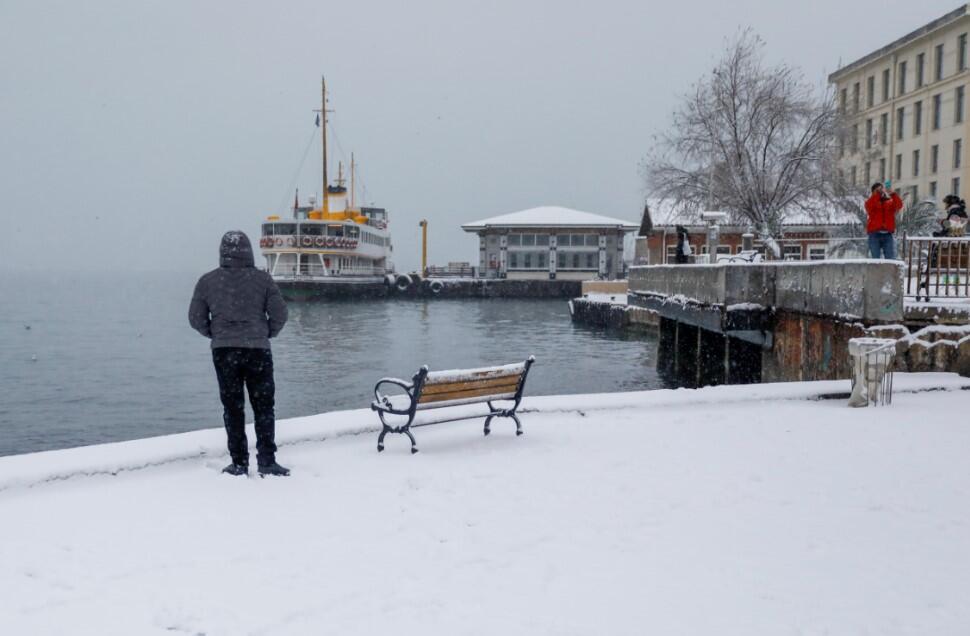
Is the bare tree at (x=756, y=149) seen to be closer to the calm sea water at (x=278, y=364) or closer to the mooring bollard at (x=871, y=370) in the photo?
the calm sea water at (x=278, y=364)

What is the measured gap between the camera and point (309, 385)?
21328 millimetres

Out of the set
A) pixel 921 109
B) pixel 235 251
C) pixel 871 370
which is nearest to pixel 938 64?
pixel 921 109

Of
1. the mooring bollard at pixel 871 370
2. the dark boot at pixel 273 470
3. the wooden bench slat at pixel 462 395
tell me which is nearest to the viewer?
the dark boot at pixel 273 470

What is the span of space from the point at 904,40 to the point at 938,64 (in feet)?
11.4

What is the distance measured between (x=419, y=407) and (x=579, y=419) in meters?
2.09

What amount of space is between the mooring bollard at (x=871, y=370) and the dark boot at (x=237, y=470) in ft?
21.1

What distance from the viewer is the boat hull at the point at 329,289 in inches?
2272

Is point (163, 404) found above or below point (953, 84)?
below

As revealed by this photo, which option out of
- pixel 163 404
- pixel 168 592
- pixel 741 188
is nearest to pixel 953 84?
pixel 741 188

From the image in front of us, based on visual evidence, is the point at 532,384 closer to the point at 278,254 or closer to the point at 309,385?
the point at 309,385

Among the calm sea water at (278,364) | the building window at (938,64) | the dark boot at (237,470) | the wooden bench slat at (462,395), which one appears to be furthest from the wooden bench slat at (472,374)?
the building window at (938,64)

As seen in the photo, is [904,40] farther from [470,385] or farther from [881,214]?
[470,385]

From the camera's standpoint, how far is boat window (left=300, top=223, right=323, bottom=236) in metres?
60.8

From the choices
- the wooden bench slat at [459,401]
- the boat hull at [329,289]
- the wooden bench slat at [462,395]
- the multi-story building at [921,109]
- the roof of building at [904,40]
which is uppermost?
the roof of building at [904,40]
